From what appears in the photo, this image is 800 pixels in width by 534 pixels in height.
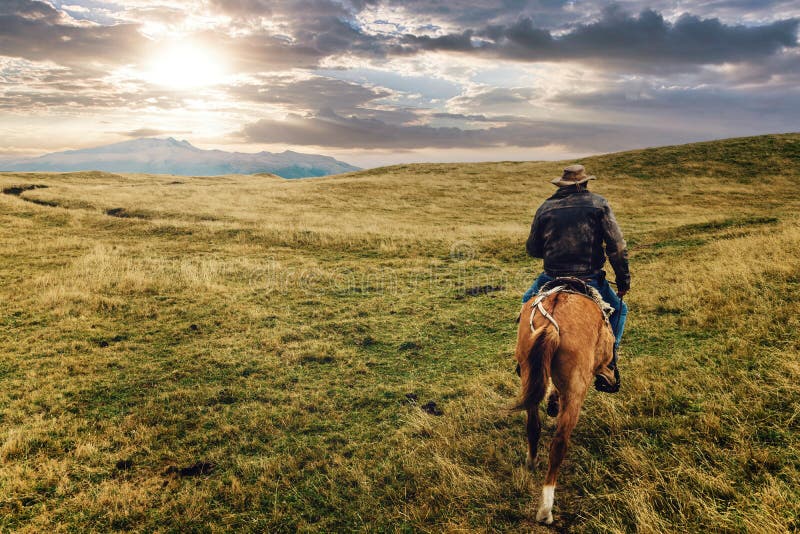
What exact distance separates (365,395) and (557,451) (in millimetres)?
4548

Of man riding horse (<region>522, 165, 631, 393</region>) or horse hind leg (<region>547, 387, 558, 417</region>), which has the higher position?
man riding horse (<region>522, 165, 631, 393</region>)

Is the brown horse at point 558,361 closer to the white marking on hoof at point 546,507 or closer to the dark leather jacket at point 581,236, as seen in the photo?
the white marking on hoof at point 546,507

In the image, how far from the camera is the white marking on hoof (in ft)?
13.5

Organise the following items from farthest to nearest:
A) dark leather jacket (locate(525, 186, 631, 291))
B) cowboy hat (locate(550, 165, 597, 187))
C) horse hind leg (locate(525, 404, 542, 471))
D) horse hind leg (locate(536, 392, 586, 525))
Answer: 1. cowboy hat (locate(550, 165, 597, 187))
2. dark leather jacket (locate(525, 186, 631, 291))
3. horse hind leg (locate(525, 404, 542, 471))
4. horse hind leg (locate(536, 392, 586, 525))

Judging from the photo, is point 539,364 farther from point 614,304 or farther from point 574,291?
point 614,304

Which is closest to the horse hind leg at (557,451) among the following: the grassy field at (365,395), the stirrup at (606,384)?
the grassy field at (365,395)

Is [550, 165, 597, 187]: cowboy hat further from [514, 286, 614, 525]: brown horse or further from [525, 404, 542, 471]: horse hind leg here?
[525, 404, 542, 471]: horse hind leg

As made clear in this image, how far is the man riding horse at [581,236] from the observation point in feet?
17.5

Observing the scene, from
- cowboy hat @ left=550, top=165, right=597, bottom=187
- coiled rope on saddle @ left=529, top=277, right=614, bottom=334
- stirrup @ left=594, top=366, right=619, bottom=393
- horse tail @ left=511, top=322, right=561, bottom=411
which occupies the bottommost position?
stirrup @ left=594, top=366, right=619, bottom=393

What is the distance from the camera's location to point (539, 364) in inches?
171

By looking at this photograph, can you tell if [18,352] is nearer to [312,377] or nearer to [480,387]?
[312,377]

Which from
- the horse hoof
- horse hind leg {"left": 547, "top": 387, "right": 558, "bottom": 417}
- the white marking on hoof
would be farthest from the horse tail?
horse hind leg {"left": 547, "top": 387, "right": 558, "bottom": 417}

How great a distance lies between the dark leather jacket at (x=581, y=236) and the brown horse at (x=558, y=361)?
700mm

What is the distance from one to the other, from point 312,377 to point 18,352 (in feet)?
24.0
